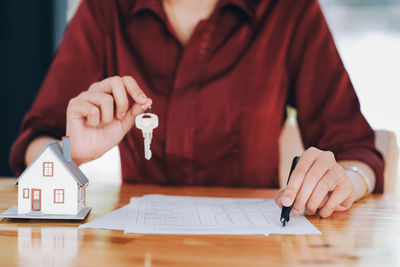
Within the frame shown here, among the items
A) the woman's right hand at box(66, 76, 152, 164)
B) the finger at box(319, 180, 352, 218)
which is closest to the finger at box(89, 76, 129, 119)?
the woman's right hand at box(66, 76, 152, 164)

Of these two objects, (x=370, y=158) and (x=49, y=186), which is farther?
(x=370, y=158)

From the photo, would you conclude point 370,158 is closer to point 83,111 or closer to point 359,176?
point 359,176

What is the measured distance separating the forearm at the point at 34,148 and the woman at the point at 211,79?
A: 26 millimetres

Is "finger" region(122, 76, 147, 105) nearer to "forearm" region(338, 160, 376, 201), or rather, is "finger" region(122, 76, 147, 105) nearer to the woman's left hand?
the woman's left hand

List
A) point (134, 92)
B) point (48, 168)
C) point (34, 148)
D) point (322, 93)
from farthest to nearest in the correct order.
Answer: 1. point (322, 93)
2. point (34, 148)
3. point (134, 92)
4. point (48, 168)

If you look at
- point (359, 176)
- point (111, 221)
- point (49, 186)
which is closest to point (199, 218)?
point (111, 221)

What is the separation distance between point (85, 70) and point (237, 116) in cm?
50

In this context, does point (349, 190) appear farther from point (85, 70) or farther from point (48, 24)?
point (48, 24)

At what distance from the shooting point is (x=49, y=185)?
725 millimetres

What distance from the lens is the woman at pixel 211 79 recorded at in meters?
1.29

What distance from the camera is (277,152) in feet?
4.64

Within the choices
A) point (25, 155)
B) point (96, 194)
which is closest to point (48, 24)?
point (25, 155)

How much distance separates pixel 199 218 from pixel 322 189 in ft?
0.75

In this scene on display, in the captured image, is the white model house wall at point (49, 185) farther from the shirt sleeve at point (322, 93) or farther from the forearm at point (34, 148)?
the shirt sleeve at point (322, 93)
